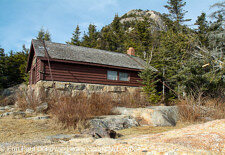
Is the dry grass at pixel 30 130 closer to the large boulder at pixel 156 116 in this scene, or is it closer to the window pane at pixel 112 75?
the large boulder at pixel 156 116

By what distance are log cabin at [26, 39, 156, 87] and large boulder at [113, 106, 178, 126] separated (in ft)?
18.9

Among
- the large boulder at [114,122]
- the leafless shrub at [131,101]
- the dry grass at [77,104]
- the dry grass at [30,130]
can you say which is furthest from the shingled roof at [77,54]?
the large boulder at [114,122]

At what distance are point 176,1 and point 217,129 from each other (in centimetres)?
3428

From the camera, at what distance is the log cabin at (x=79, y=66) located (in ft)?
39.2

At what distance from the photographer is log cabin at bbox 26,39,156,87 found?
12.0 meters

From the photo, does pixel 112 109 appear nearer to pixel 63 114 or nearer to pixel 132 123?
pixel 132 123

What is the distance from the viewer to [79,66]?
1310 centimetres

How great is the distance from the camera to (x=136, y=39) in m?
27.7

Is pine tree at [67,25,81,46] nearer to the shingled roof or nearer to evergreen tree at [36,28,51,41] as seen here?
evergreen tree at [36,28,51,41]

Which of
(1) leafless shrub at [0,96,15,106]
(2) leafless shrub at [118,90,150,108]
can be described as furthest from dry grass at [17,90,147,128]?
(1) leafless shrub at [0,96,15,106]

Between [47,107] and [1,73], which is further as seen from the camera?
[1,73]

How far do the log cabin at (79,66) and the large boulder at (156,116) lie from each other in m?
5.75

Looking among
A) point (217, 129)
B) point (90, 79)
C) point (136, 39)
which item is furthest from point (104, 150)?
point (136, 39)

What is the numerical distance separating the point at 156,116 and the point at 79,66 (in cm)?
749
